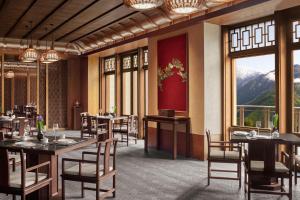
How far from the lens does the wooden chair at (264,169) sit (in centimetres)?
373

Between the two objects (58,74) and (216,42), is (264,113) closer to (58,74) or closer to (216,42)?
(216,42)

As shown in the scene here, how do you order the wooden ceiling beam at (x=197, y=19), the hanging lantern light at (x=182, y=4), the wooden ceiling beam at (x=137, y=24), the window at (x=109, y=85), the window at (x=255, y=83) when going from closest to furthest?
the hanging lantern light at (x=182, y=4), the wooden ceiling beam at (x=197, y=19), the wooden ceiling beam at (x=137, y=24), the window at (x=255, y=83), the window at (x=109, y=85)

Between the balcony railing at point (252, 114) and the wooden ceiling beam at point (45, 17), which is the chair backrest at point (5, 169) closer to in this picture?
the wooden ceiling beam at point (45, 17)

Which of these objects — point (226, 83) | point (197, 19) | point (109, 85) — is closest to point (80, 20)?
point (197, 19)

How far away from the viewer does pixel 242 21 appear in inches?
241

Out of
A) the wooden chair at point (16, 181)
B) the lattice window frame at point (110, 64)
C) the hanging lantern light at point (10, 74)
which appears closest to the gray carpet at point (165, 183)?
the wooden chair at point (16, 181)

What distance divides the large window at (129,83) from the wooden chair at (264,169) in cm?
578

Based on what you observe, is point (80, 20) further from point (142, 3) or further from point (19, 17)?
point (142, 3)

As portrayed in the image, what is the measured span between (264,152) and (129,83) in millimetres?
6982

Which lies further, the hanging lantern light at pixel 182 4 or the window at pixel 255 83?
the window at pixel 255 83

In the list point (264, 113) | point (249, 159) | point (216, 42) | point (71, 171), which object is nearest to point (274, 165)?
point (249, 159)

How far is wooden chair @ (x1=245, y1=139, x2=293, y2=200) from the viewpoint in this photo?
3.73m

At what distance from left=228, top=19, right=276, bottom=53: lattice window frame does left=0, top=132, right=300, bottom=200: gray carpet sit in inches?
91.1

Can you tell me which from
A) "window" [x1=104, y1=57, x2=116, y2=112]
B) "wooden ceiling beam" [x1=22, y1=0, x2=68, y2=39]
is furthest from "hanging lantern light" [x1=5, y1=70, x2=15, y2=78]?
"window" [x1=104, y1=57, x2=116, y2=112]
